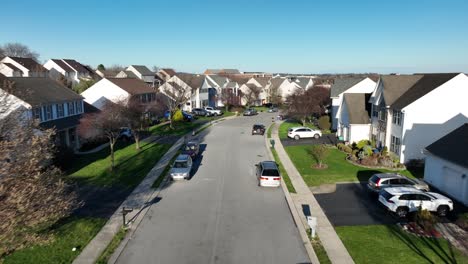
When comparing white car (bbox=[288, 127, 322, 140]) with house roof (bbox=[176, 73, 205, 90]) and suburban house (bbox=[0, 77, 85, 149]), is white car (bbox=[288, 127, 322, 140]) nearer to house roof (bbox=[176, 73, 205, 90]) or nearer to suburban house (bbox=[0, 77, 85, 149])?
suburban house (bbox=[0, 77, 85, 149])

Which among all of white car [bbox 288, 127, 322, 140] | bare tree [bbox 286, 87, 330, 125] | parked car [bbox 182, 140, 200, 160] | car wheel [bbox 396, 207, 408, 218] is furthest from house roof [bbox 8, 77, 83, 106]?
car wheel [bbox 396, 207, 408, 218]

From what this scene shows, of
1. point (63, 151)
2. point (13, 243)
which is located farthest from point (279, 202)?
point (63, 151)

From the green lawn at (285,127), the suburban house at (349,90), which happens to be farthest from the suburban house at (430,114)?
the suburban house at (349,90)

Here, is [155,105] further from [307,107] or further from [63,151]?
[63,151]

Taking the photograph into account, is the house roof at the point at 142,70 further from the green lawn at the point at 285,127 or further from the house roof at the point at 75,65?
the green lawn at the point at 285,127

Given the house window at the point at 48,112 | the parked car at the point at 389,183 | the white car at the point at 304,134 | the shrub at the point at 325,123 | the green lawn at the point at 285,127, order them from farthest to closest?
1. the shrub at the point at 325,123
2. the green lawn at the point at 285,127
3. the white car at the point at 304,134
4. the house window at the point at 48,112
5. the parked car at the point at 389,183

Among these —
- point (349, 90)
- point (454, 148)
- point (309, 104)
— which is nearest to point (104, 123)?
point (454, 148)
